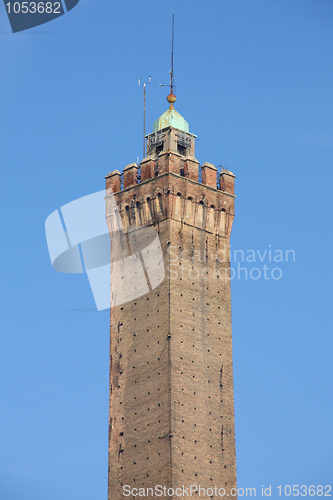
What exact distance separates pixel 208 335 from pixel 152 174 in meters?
9.84

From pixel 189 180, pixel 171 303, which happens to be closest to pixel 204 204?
pixel 189 180

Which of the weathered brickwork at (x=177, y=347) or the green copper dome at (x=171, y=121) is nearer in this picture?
the weathered brickwork at (x=177, y=347)

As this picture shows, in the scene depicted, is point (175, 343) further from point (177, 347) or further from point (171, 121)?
point (171, 121)

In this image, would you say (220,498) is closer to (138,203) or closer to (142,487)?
(142,487)

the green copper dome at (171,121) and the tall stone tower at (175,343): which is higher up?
the green copper dome at (171,121)

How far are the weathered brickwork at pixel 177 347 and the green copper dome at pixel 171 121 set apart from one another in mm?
2977

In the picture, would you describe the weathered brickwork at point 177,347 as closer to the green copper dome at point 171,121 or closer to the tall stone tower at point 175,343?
the tall stone tower at point 175,343

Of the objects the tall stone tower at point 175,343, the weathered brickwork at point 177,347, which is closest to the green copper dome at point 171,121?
the tall stone tower at point 175,343

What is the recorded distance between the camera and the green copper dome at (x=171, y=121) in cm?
8475

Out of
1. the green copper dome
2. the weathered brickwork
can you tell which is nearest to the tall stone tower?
the weathered brickwork

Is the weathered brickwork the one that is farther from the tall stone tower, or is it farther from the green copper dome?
the green copper dome

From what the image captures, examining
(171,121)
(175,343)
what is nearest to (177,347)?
(175,343)

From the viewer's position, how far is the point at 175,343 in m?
77.4

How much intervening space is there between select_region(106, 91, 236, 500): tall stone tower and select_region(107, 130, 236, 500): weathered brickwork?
0.18 ft
